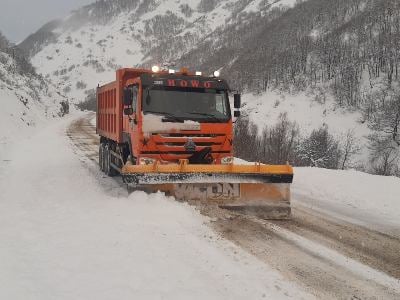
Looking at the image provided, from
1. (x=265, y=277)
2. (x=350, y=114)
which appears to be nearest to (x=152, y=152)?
(x=265, y=277)

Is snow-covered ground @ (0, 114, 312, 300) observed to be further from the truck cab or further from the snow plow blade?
the truck cab

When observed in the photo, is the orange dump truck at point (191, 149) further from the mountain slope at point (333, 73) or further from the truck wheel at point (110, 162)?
the mountain slope at point (333, 73)

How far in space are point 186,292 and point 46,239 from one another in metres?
2.47

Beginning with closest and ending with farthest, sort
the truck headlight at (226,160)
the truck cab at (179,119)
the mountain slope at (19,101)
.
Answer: the truck cab at (179,119), the truck headlight at (226,160), the mountain slope at (19,101)

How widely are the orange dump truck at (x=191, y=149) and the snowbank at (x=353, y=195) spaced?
149 centimetres

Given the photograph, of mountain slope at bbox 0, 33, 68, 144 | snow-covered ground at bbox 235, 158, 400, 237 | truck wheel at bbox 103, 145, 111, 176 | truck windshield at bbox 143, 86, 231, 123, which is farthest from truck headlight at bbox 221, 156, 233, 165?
mountain slope at bbox 0, 33, 68, 144

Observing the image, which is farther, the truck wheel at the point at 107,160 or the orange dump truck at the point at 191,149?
the truck wheel at the point at 107,160

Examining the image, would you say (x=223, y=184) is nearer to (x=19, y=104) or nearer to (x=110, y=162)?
(x=110, y=162)

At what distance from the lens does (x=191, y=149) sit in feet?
29.6

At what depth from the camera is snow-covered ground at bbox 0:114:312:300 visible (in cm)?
444

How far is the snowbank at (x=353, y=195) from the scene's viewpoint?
8391 mm

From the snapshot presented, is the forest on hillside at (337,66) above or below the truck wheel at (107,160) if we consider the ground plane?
above

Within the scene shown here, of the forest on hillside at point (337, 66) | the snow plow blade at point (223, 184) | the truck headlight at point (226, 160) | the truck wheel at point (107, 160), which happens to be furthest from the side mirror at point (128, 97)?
the forest on hillside at point (337, 66)

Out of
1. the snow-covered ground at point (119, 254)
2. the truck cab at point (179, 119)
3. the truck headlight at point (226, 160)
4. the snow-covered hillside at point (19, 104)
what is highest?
the snow-covered hillside at point (19, 104)
